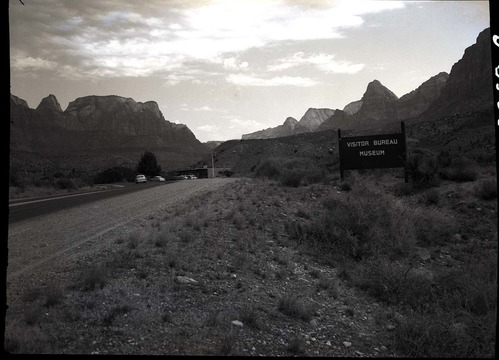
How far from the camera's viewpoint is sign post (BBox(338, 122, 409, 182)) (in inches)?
696

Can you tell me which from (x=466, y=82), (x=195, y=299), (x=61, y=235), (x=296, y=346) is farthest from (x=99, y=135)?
(x=296, y=346)

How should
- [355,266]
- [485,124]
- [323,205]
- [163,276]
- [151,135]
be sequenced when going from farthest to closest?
Result: [151,135] → [485,124] → [323,205] → [355,266] → [163,276]

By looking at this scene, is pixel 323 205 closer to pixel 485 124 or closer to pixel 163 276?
pixel 163 276

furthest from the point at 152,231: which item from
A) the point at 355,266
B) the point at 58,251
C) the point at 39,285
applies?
the point at 355,266

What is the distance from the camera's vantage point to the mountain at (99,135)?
94475mm

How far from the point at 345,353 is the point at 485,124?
3703 centimetres

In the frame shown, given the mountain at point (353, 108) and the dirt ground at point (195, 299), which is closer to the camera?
the dirt ground at point (195, 299)

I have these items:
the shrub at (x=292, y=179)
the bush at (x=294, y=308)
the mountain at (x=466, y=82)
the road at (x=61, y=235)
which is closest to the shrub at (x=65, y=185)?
the road at (x=61, y=235)

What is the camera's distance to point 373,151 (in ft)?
59.2

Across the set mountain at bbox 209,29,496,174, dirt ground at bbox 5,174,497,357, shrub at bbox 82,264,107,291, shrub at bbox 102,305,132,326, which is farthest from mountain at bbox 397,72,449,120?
shrub at bbox 102,305,132,326

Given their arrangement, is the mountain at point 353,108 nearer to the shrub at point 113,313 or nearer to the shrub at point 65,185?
the shrub at point 65,185

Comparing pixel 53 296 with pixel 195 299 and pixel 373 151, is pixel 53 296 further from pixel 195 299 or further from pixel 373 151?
pixel 373 151

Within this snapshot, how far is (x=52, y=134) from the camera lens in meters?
111

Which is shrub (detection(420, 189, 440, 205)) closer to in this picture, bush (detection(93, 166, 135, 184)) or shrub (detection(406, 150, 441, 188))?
shrub (detection(406, 150, 441, 188))
